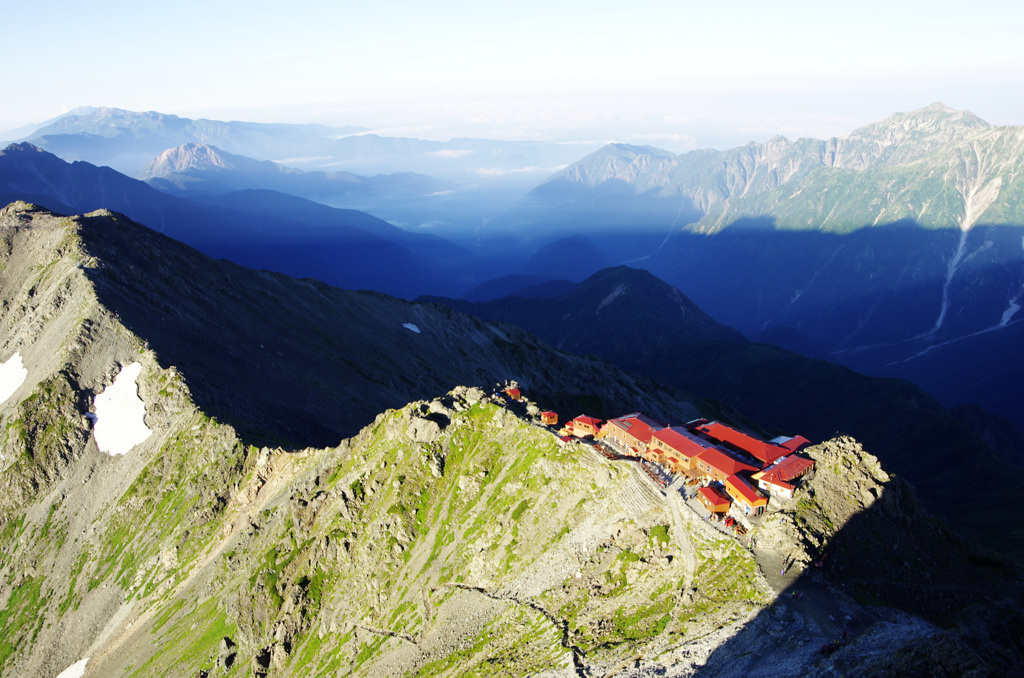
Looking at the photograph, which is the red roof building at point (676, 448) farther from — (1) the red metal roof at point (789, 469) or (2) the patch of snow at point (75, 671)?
(2) the patch of snow at point (75, 671)

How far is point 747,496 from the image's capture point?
5994 cm

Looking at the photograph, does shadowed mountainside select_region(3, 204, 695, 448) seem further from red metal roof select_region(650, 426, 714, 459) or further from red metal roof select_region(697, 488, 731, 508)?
red metal roof select_region(697, 488, 731, 508)

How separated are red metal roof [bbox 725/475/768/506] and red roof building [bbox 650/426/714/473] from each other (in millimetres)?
5732

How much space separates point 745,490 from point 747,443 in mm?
19910

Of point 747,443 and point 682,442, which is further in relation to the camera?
point 747,443

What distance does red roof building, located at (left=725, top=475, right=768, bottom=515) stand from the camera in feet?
196

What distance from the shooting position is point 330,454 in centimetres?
8919

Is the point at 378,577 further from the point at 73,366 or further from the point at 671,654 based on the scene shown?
the point at 73,366

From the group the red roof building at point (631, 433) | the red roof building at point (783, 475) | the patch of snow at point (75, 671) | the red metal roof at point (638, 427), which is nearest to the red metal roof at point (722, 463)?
the red roof building at point (783, 475)

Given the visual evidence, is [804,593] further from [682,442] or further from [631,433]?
[631,433]

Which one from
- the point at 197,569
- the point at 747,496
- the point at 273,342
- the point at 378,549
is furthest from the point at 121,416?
the point at 747,496

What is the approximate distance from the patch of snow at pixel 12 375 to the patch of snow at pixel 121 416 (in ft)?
66.6

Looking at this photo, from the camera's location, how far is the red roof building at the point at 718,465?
6525 centimetres

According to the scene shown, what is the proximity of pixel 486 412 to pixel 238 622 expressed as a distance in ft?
140
